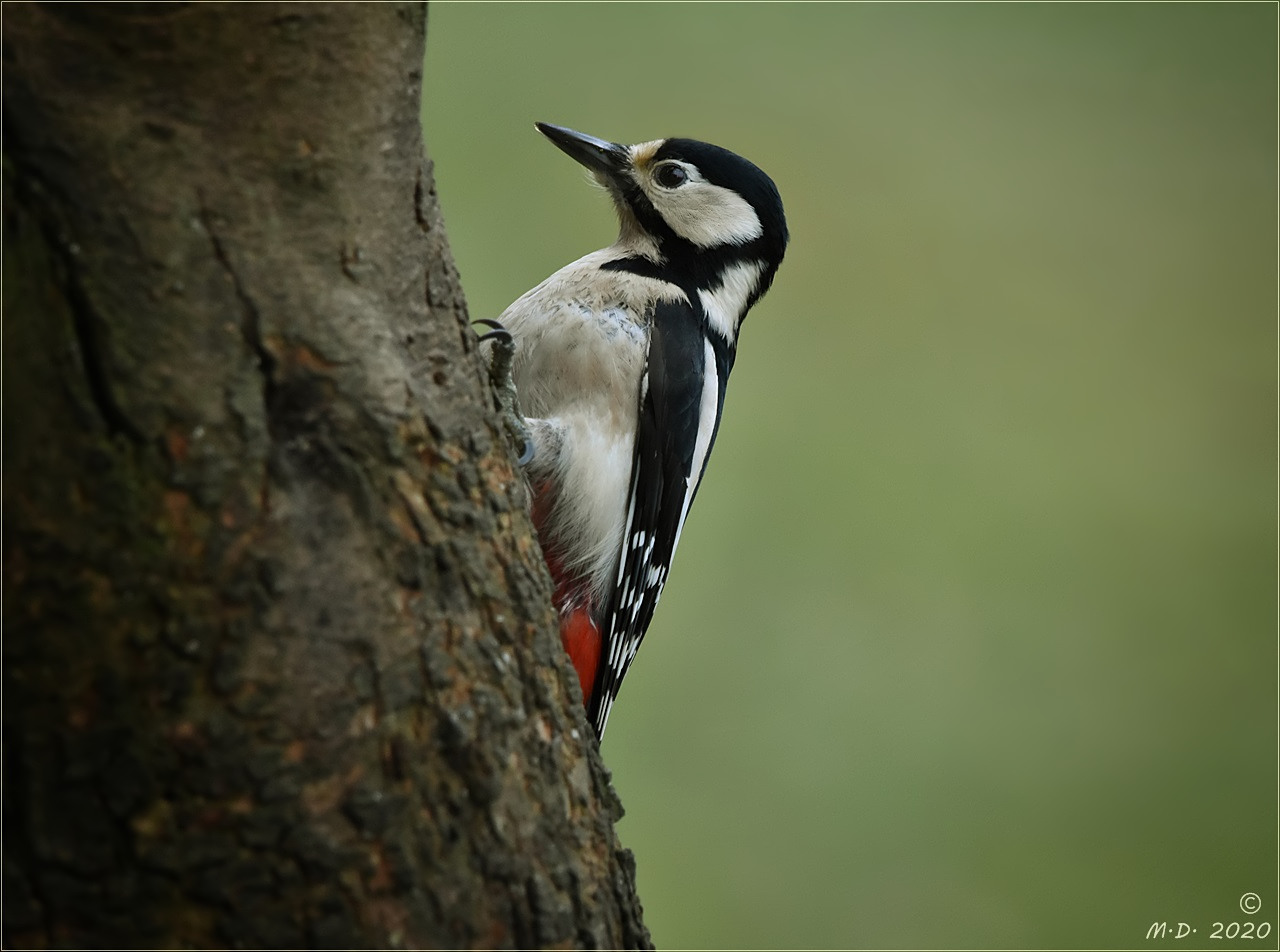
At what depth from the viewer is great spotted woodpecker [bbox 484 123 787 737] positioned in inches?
83.1

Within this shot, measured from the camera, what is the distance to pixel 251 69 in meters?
1.03

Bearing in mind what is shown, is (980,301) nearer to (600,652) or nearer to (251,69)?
(600,652)

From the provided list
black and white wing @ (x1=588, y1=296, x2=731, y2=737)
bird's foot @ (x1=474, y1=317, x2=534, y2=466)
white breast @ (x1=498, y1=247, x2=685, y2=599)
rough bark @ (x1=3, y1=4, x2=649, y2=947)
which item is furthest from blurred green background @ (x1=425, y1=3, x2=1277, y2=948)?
rough bark @ (x1=3, y1=4, x2=649, y2=947)

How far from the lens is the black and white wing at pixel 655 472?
2166 mm

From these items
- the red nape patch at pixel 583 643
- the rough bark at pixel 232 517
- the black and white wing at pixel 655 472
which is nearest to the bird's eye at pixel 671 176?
the black and white wing at pixel 655 472

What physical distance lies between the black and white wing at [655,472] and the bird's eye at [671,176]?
0.30 metres

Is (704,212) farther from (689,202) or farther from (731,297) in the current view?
(731,297)

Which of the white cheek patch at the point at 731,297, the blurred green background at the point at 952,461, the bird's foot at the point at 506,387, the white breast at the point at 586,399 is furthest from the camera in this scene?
the blurred green background at the point at 952,461

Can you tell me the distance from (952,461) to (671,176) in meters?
2.53

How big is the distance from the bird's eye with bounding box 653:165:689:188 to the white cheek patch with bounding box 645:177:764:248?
0.03 ft

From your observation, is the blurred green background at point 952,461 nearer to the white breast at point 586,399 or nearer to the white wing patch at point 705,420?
the white wing patch at point 705,420

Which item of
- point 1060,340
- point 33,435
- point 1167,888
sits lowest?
point 1167,888

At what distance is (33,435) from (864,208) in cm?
439

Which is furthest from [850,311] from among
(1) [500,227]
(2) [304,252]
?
(2) [304,252]
